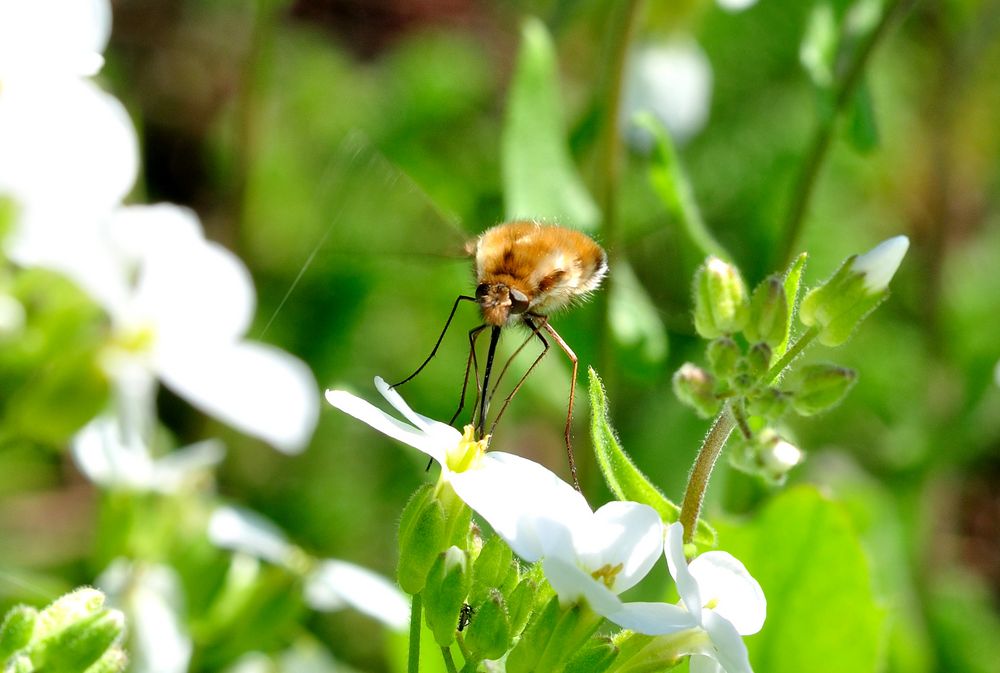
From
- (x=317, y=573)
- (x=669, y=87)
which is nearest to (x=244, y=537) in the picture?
(x=317, y=573)

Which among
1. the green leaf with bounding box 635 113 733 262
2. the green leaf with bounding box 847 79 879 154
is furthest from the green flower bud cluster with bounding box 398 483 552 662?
the green leaf with bounding box 847 79 879 154

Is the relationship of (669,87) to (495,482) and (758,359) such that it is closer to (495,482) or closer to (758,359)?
(758,359)

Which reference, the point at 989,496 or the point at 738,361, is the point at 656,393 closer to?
the point at 989,496

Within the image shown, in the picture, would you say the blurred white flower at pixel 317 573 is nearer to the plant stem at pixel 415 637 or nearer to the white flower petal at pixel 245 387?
the white flower petal at pixel 245 387

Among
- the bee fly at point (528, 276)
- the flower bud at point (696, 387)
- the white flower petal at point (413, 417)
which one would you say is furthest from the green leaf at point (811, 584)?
the white flower petal at point (413, 417)

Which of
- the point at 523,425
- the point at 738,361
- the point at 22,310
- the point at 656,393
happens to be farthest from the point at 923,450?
the point at 22,310

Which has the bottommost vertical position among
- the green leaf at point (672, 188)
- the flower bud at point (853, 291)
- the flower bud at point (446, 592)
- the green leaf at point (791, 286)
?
the flower bud at point (446, 592)
